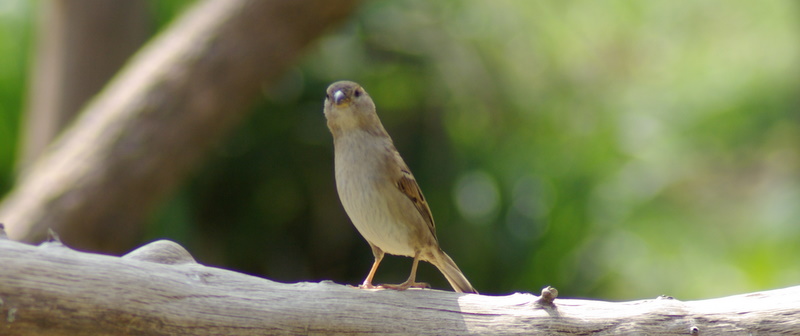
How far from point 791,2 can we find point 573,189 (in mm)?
4214

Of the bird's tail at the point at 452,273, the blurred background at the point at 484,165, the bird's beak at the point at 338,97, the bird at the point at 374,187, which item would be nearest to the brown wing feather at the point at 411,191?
the bird at the point at 374,187

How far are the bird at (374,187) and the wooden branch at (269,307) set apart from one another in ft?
1.04

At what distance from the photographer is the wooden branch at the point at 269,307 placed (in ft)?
7.43

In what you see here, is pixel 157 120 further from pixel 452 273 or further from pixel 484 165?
pixel 452 273

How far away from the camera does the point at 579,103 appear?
26.9 feet

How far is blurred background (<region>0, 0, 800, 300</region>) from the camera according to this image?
262 inches

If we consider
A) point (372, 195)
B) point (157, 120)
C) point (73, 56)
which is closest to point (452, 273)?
point (372, 195)

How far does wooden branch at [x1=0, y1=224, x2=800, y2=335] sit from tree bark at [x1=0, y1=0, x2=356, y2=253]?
3213mm

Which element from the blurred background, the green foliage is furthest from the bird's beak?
the green foliage

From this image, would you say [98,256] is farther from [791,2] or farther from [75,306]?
[791,2]

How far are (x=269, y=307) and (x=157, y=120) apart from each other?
3.59 m

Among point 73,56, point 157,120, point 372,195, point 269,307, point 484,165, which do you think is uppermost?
point 73,56

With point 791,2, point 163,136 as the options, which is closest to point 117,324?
point 163,136

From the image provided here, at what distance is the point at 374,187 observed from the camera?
3.06 m
